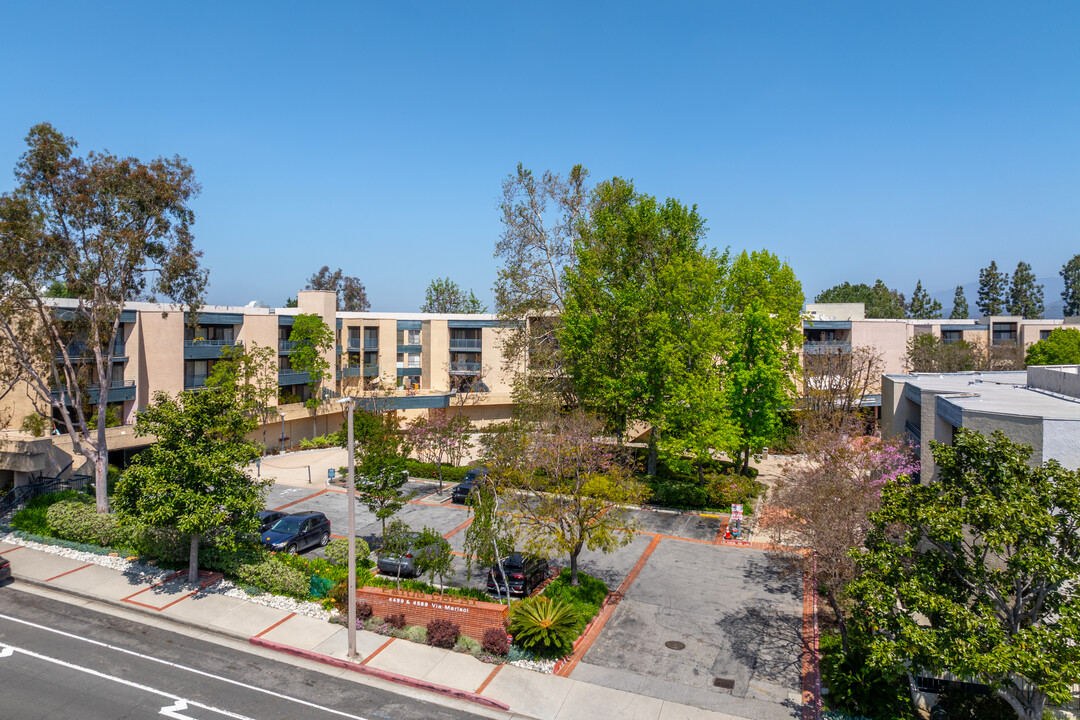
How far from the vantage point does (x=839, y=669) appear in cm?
1777

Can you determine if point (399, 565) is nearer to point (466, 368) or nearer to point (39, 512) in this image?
point (39, 512)

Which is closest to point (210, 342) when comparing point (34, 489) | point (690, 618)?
point (34, 489)

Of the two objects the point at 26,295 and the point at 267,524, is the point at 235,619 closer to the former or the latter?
the point at 267,524

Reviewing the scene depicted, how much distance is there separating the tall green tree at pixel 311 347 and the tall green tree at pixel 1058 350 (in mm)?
61628

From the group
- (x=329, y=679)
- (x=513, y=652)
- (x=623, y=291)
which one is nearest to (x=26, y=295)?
(x=329, y=679)

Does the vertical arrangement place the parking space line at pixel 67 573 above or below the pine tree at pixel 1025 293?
below

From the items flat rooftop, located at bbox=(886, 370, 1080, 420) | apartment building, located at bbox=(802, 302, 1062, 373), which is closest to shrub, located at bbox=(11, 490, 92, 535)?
flat rooftop, located at bbox=(886, 370, 1080, 420)

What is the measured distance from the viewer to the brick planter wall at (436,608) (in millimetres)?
20266

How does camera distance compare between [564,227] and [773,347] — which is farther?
[564,227]

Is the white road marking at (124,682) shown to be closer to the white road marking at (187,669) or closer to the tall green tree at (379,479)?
the white road marking at (187,669)

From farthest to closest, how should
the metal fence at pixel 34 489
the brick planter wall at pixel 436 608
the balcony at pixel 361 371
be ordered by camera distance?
the balcony at pixel 361 371, the metal fence at pixel 34 489, the brick planter wall at pixel 436 608

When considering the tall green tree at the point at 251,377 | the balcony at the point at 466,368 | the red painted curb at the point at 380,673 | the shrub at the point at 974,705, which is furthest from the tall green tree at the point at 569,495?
the balcony at the point at 466,368

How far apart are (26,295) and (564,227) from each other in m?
30.3

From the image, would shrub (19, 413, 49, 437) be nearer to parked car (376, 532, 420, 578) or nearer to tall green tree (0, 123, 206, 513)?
tall green tree (0, 123, 206, 513)
